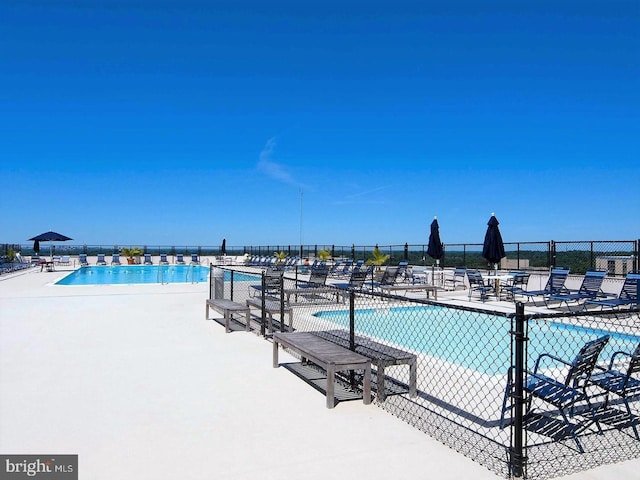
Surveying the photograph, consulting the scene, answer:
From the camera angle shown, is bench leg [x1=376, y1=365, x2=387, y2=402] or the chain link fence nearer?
the chain link fence

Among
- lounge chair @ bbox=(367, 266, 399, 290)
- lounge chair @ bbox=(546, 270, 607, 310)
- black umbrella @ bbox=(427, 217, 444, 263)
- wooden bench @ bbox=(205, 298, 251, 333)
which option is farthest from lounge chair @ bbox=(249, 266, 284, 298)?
black umbrella @ bbox=(427, 217, 444, 263)

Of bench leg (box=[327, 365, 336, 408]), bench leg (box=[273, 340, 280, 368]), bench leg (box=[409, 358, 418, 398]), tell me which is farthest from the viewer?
bench leg (box=[273, 340, 280, 368])

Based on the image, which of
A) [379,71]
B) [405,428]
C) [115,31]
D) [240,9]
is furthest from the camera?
[379,71]

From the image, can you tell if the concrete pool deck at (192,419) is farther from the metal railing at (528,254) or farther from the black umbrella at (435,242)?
the metal railing at (528,254)

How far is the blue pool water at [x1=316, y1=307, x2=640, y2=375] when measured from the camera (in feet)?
23.4

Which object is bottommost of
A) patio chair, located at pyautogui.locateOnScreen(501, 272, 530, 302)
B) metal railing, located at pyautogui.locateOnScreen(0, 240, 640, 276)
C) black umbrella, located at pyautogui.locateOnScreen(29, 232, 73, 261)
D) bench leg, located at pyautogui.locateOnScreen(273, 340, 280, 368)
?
bench leg, located at pyautogui.locateOnScreen(273, 340, 280, 368)

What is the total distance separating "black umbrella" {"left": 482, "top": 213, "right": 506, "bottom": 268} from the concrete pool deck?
8435 millimetres

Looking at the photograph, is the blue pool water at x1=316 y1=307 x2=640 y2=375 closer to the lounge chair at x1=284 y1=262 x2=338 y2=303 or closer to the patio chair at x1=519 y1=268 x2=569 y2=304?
the lounge chair at x1=284 y1=262 x2=338 y2=303

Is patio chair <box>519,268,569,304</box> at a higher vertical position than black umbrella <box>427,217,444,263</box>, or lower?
lower

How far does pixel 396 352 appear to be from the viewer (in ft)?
13.7

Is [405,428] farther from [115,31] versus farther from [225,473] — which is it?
[115,31]

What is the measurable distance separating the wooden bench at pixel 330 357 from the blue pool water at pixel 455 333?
107 inches

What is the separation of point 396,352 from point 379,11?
51.6 ft

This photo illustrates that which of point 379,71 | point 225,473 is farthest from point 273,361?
point 379,71
